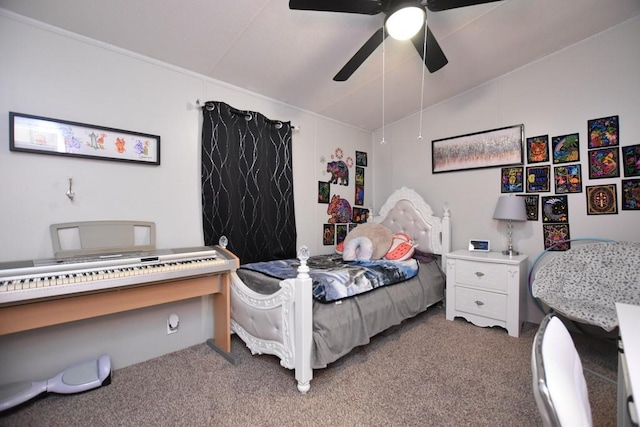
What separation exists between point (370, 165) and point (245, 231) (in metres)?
2.25

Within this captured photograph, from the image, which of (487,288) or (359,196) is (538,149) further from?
(359,196)

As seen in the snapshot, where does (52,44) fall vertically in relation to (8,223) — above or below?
above

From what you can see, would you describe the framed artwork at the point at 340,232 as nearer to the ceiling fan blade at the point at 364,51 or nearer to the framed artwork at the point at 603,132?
the ceiling fan blade at the point at 364,51

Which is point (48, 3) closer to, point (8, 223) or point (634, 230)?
point (8, 223)

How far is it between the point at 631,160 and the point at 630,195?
0.95ft

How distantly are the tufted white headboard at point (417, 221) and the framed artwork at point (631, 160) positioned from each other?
148cm

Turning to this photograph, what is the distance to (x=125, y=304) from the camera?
1805mm

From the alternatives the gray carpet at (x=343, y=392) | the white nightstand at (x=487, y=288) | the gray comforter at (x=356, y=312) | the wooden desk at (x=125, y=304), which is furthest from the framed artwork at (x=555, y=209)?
the wooden desk at (x=125, y=304)

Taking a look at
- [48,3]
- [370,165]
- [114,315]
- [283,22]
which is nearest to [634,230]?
[370,165]

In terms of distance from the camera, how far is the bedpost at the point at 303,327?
1757 millimetres

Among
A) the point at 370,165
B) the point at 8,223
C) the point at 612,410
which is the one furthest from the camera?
the point at 370,165

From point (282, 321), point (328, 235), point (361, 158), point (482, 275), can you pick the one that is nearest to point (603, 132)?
point (482, 275)

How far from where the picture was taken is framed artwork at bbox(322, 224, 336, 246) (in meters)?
3.53

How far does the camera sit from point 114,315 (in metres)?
2.03
